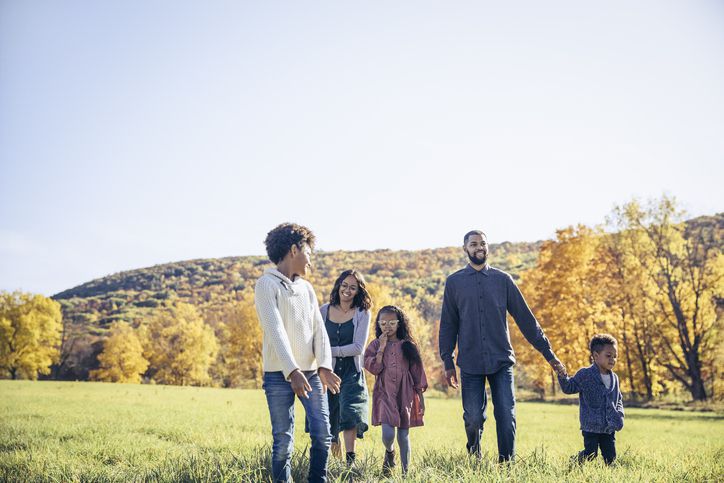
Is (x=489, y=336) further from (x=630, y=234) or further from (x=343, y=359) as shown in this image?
(x=630, y=234)

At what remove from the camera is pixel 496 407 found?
620 centimetres

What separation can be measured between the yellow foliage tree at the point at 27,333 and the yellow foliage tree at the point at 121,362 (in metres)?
6.33

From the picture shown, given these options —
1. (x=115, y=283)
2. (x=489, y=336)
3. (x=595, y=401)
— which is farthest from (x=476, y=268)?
(x=115, y=283)

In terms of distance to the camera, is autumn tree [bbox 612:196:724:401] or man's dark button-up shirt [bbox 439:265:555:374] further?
autumn tree [bbox 612:196:724:401]

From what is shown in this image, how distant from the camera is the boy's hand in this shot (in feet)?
15.0

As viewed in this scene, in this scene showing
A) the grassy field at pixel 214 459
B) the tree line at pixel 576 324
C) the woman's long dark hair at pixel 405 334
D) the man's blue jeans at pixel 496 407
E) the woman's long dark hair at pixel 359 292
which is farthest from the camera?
the tree line at pixel 576 324

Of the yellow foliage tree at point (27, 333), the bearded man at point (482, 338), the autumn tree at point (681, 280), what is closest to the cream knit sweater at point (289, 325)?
the bearded man at point (482, 338)

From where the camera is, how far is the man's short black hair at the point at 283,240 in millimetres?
4766

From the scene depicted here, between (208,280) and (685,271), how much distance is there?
5475 inches

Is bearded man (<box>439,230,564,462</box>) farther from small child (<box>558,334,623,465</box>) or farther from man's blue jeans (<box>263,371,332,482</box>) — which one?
man's blue jeans (<box>263,371,332,482</box>)

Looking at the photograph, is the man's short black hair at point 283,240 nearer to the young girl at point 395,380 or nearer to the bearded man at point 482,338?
the young girl at point 395,380

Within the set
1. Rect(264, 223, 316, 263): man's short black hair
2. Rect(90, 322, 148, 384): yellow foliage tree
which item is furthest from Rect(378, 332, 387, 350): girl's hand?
Rect(90, 322, 148, 384): yellow foliage tree

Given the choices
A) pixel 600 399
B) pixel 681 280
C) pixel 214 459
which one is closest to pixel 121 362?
pixel 681 280

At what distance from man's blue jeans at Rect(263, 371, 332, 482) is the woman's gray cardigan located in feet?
6.96
